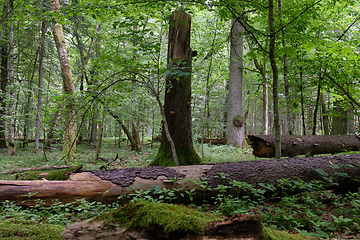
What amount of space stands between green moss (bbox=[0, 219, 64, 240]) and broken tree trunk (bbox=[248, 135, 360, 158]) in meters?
6.04

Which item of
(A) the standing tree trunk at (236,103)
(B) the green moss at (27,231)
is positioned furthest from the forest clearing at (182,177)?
(A) the standing tree trunk at (236,103)

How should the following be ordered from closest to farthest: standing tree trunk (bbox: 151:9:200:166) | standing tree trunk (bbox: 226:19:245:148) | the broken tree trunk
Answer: standing tree trunk (bbox: 151:9:200:166) < the broken tree trunk < standing tree trunk (bbox: 226:19:245:148)

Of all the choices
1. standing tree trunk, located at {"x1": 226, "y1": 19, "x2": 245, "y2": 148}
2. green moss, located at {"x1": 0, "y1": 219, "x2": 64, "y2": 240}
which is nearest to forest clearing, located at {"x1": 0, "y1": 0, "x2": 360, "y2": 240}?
green moss, located at {"x1": 0, "y1": 219, "x2": 64, "y2": 240}

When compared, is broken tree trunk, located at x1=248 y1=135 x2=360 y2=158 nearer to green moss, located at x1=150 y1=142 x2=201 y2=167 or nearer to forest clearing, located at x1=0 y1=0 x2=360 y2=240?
forest clearing, located at x1=0 y1=0 x2=360 y2=240

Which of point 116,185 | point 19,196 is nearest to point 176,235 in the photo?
point 116,185

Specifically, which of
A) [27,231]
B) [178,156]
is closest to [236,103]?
[178,156]

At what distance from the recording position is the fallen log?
350 cm

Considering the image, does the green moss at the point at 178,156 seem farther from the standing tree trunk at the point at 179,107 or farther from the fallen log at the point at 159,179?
the fallen log at the point at 159,179

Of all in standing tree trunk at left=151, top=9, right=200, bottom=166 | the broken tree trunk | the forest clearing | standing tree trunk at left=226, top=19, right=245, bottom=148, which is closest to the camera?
the forest clearing

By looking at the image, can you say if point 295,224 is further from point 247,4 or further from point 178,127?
point 247,4

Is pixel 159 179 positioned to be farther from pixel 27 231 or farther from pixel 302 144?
pixel 302 144

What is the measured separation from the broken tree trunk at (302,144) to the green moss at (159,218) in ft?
18.4

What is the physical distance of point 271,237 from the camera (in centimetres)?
163

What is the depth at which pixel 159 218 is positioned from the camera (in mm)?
1647
